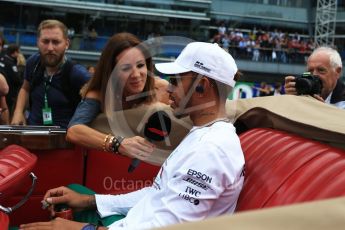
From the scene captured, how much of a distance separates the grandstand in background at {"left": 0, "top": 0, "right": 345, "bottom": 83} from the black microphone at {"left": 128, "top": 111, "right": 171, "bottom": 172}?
66.0 ft

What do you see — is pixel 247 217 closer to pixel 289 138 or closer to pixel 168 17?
pixel 289 138

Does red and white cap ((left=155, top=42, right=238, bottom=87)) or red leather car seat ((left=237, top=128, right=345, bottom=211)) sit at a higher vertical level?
red and white cap ((left=155, top=42, right=238, bottom=87))

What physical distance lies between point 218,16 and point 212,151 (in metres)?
30.3

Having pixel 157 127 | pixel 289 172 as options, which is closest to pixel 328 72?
pixel 157 127

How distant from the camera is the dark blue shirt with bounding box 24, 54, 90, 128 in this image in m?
3.31

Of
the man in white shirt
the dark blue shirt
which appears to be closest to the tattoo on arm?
the man in white shirt

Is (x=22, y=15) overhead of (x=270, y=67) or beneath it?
overhead

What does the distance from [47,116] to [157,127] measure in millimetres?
1321

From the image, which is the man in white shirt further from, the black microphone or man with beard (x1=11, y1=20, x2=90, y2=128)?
man with beard (x1=11, y1=20, x2=90, y2=128)

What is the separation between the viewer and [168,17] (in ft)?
87.9

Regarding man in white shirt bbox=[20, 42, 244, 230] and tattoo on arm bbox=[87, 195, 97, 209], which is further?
tattoo on arm bbox=[87, 195, 97, 209]

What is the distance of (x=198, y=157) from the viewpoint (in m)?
1.65

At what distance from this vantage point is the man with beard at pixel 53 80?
131 inches

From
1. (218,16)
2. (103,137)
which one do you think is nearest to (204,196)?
(103,137)
